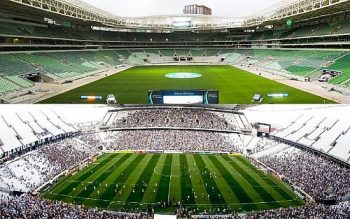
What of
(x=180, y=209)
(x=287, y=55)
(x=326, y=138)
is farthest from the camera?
(x=287, y=55)

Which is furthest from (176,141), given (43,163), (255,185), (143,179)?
(43,163)

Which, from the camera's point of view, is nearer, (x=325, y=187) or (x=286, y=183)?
(x=325, y=187)

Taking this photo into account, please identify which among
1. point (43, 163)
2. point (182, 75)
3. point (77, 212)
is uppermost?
point (182, 75)

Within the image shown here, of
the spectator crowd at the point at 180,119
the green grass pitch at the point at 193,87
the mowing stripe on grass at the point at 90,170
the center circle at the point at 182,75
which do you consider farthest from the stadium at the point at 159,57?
the mowing stripe on grass at the point at 90,170

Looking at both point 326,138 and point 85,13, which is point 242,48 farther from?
point 326,138

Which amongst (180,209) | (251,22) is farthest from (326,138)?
(251,22)

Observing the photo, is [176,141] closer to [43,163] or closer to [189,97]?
[189,97]

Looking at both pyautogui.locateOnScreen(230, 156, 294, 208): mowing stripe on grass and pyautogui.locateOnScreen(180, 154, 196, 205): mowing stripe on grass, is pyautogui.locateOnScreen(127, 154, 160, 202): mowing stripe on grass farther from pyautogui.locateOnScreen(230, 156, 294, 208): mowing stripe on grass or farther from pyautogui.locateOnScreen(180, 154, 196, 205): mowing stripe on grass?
pyautogui.locateOnScreen(230, 156, 294, 208): mowing stripe on grass
